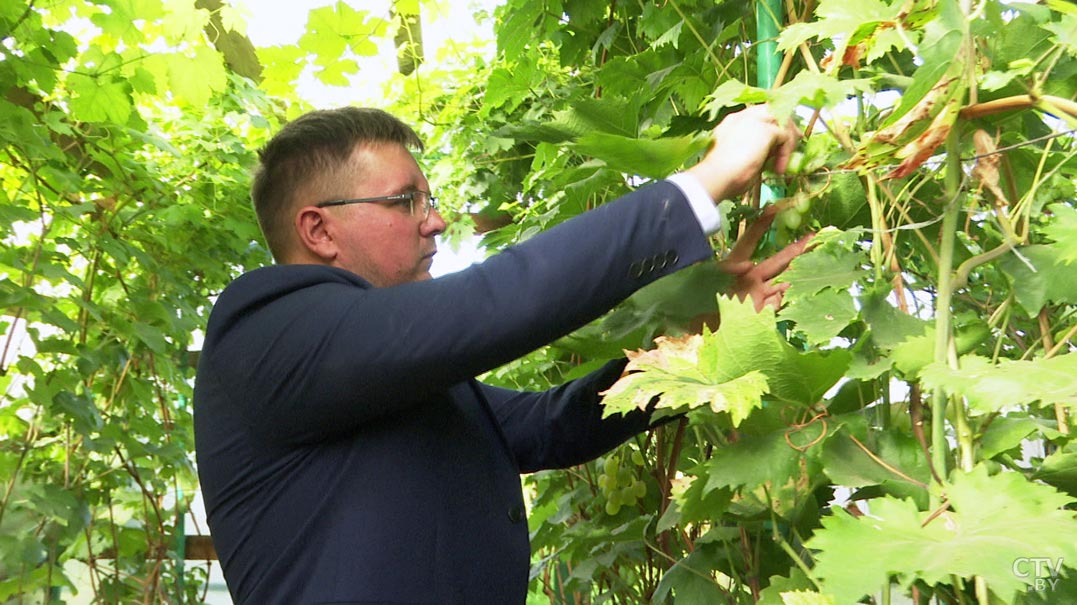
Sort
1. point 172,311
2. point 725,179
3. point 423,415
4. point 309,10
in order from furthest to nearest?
point 172,311, point 309,10, point 423,415, point 725,179

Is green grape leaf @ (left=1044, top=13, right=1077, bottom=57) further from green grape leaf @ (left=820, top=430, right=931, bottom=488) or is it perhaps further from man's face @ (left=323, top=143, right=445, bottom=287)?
man's face @ (left=323, top=143, right=445, bottom=287)

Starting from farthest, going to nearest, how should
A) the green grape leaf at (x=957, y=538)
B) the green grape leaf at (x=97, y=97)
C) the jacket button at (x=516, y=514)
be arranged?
the green grape leaf at (x=97, y=97)
the jacket button at (x=516, y=514)
the green grape leaf at (x=957, y=538)

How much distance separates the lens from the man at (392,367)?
1.03 meters

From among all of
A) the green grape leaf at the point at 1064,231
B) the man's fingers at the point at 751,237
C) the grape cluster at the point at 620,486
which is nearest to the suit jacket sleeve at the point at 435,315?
the man's fingers at the point at 751,237

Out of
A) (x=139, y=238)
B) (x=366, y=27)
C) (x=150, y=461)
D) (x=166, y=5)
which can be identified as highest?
(x=166, y=5)

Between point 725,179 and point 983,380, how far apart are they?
352 mm

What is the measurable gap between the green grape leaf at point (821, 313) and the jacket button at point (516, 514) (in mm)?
563

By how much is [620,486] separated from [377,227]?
0.61 metres

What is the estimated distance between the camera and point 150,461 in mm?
3533

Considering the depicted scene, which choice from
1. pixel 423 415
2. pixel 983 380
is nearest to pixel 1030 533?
pixel 983 380

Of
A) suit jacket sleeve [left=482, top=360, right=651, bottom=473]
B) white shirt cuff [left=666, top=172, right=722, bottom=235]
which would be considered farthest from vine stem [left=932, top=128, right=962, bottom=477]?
suit jacket sleeve [left=482, top=360, right=651, bottom=473]

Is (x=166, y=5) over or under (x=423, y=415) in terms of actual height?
over

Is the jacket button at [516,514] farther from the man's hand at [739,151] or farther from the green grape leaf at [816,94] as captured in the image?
the green grape leaf at [816,94]

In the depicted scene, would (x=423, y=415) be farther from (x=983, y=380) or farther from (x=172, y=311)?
(x=172, y=311)
